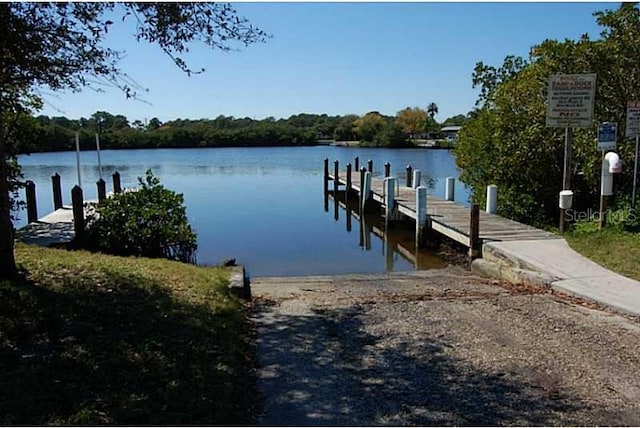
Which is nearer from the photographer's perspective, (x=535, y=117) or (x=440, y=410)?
Answer: (x=440, y=410)

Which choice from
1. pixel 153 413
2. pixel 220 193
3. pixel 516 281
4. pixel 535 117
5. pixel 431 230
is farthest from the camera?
pixel 220 193

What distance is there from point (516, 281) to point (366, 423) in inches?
205

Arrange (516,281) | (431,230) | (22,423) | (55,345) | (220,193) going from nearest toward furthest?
1. (22,423)
2. (55,345)
3. (516,281)
4. (431,230)
5. (220,193)

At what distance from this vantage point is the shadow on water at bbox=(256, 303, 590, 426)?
3543 millimetres

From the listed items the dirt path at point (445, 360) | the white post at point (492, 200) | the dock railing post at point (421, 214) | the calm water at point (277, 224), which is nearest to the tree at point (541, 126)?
the white post at point (492, 200)

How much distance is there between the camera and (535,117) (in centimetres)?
1293

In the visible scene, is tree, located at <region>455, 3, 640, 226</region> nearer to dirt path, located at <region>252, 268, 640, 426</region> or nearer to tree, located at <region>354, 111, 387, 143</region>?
dirt path, located at <region>252, 268, 640, 426</region>

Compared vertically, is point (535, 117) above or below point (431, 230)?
above

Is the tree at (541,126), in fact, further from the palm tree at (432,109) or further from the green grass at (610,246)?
the palm tree at (432,109)

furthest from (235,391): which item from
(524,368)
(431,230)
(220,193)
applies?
(220,193)

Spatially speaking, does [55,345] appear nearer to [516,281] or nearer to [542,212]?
[516,281]

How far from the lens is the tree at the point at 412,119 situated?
93.6 meters

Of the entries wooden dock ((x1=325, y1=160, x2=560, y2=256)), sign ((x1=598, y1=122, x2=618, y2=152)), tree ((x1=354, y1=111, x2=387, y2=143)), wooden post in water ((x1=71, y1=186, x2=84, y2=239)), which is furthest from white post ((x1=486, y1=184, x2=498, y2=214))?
tree ((x1=354, y1=111, x2=387, y2=143))

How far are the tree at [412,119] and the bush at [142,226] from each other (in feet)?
267
